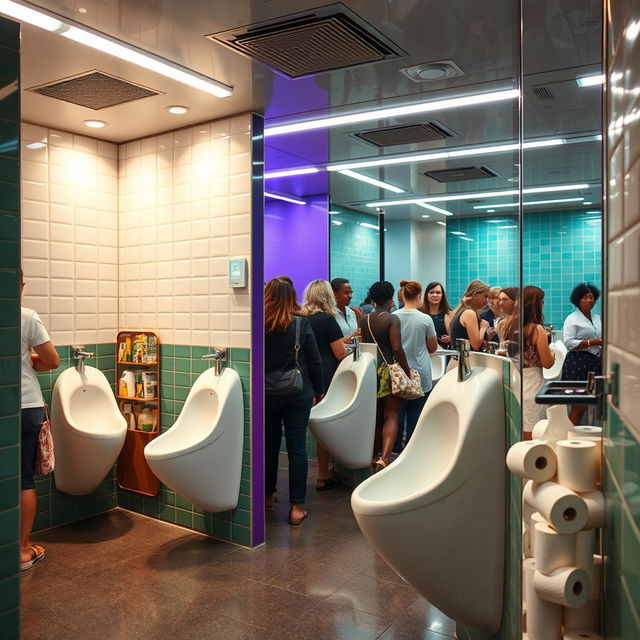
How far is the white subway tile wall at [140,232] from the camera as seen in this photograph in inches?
149

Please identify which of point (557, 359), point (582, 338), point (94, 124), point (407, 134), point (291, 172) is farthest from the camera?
point (291, 172)

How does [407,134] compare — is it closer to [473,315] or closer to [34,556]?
[473,315]

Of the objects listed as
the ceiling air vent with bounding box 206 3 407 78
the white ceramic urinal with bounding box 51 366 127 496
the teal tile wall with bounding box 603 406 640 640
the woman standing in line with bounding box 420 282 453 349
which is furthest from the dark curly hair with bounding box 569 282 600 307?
the white ceramic urinal with bounding box 51 366 127 496

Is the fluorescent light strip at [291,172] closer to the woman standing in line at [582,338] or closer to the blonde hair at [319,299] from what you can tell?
the blonde hair at [319,299]

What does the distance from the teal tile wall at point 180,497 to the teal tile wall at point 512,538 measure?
5.83ft

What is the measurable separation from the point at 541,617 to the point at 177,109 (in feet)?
10.1

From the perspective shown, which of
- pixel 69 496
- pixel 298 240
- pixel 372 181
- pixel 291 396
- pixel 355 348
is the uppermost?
pixel 372 181

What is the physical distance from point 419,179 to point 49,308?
2872 mm

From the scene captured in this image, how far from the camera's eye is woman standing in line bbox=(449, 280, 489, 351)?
232 centimetres

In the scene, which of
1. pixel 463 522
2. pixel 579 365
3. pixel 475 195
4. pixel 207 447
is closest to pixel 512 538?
pixel 463 522

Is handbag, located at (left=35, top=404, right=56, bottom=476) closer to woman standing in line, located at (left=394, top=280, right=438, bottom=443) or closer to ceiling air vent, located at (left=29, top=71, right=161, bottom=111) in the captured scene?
ceiling air vent, located at (left=29, top=71, right=161, bottom=111)

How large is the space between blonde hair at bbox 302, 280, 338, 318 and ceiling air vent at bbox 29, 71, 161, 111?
69.9 inches

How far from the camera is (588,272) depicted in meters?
1.33

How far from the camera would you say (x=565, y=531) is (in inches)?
50.4
